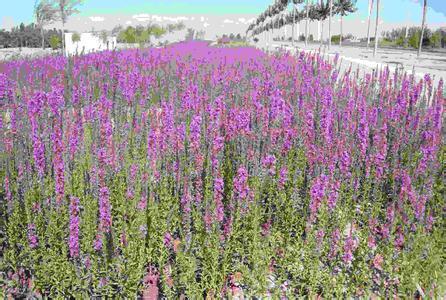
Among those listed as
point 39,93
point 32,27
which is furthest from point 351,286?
point 32,27

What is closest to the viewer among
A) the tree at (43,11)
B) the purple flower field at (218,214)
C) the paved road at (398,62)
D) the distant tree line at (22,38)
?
the purple flower field at (218,214)

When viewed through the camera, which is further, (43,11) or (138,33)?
(138,33)

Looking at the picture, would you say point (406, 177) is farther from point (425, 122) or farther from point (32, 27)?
point (32, 27)

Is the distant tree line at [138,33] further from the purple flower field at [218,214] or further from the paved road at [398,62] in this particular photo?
the purple flower field at [218,214]

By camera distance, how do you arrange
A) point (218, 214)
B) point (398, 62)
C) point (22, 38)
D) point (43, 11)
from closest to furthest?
point (218, 214) < point (398, 62) < point (43, 11) < point (22, 38)

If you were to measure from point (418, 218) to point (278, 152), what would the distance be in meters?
1.97

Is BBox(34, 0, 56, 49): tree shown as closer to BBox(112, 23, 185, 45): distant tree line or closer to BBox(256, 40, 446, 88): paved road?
BBox(112, 23, 185, 45): distant tree line

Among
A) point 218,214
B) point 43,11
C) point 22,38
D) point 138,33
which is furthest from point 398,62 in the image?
point 138,33

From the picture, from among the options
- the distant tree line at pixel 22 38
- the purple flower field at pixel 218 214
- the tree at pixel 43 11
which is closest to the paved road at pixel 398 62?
the purple flower field at pixel 218 214

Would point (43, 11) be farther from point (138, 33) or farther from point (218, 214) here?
point (218, 214)

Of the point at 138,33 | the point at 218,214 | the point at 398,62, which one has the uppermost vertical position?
the point at 138,33

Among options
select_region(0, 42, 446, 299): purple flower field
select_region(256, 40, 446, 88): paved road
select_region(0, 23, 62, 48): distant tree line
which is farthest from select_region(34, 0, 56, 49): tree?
select_region(0, 42, 446, 299): purple flower field

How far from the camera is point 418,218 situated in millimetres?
4676

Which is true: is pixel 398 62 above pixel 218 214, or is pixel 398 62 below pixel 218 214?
above
